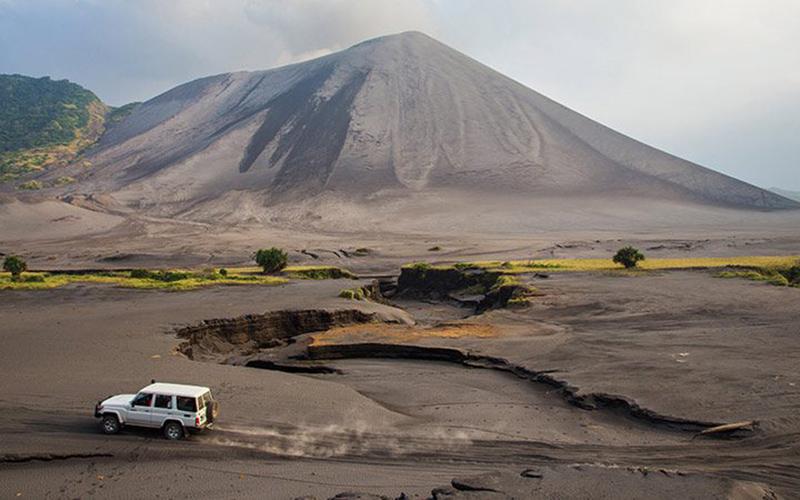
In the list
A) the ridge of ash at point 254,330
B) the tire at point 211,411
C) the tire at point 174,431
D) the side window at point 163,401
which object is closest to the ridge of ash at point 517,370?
the ridge of ash at point 254,330

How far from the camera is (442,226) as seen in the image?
10294 cm

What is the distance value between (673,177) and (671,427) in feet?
435

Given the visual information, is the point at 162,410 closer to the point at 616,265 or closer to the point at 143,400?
the point at 143,400

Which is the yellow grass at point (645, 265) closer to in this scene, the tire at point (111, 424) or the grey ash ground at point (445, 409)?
the grey ash ground at point (445, 409)

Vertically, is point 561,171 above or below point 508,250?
above

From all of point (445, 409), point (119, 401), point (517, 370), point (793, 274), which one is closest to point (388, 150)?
point (793, 274)

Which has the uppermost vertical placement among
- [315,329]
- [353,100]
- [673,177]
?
[353,100]

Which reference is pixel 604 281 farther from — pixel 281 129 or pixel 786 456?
pixel 281 129

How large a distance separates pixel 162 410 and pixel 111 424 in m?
1.23

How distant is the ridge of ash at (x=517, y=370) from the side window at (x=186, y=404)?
10.5 m

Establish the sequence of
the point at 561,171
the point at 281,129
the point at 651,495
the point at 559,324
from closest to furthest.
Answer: the point at 651,495, the point at 559,324, the point at 561,171, the point at 281,129

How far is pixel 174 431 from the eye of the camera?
14047 millimetres

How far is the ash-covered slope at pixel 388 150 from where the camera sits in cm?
12688

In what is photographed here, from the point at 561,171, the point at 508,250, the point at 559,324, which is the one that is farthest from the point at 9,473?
the point at 561,171
